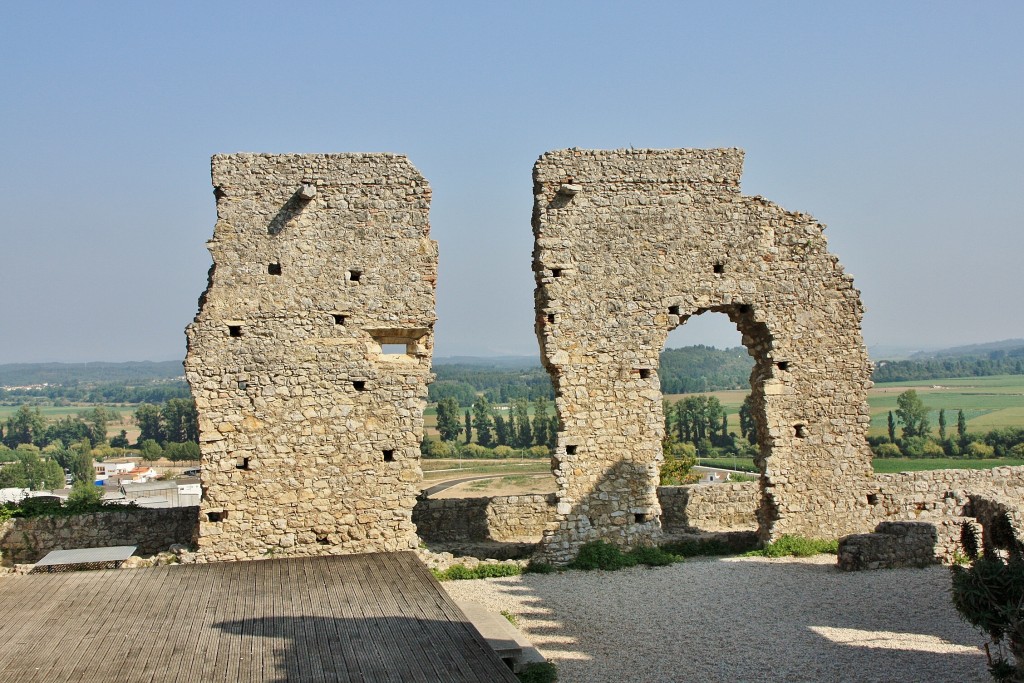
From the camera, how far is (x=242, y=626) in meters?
8.62

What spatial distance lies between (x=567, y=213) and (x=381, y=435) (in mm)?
4295

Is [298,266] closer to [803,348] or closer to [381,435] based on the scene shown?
[381,435]

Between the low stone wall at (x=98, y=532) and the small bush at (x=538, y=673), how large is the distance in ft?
20.9

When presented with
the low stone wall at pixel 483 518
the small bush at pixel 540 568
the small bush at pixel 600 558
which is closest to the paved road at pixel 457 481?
the low stone wall at pixel 483 518

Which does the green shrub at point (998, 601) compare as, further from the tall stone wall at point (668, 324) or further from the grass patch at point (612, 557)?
the tall stone wall at point (668, 324)

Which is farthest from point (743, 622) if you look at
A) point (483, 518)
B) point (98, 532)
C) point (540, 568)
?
point (98, 532)

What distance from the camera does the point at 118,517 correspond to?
1283cm

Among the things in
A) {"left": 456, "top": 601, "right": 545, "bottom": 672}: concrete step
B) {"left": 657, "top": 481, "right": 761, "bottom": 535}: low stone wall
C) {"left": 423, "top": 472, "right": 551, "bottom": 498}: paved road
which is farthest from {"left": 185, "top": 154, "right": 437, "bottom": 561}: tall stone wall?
{"left": 423, "top": 472, "right": 551, "bottom": 498}: paved road

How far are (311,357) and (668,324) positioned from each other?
210 inches

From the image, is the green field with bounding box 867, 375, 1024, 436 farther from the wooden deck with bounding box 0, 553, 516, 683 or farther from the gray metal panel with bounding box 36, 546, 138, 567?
the gray metal panel with bounding box 36, 546, 138, 567

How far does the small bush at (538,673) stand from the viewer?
8195mm

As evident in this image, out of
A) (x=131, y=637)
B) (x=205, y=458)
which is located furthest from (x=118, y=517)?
(x=131, y=637)

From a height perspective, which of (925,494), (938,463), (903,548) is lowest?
(938,463)

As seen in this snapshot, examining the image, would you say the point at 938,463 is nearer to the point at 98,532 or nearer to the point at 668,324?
the point at 668,324
